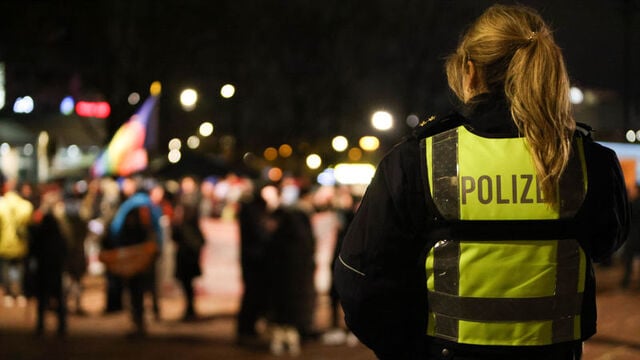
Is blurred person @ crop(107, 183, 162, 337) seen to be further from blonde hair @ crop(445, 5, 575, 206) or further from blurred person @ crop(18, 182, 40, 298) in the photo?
blonde hair @ crop(445, 5, 575, 206)

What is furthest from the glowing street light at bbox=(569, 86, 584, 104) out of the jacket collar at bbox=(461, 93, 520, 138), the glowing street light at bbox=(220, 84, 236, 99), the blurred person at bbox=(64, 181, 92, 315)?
the glowing street light at bbox=(220, 84, 236, 99)

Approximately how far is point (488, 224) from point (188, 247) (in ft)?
36.6

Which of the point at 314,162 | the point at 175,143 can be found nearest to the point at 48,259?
the point at 175,143

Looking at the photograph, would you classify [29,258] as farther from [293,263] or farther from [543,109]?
[543,109]

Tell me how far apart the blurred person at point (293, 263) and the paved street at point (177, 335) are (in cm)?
43

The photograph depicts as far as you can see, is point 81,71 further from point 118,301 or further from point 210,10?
point 118,301

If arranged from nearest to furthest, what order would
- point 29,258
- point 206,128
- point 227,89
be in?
1. point 29,258
2. point 227,89
3. point 206,128

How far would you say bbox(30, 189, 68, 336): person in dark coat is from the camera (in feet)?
39.1

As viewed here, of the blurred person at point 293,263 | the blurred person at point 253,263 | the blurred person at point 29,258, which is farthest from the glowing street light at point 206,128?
the blurred person at point 293,263

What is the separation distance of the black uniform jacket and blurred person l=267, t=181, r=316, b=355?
28.2ft

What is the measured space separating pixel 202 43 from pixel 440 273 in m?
24.1

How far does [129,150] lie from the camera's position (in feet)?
53.4

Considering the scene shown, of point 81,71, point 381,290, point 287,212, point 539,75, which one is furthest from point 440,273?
point 81,71

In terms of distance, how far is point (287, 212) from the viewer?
36.3 ft
